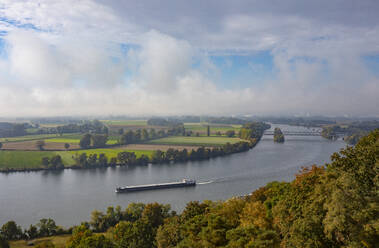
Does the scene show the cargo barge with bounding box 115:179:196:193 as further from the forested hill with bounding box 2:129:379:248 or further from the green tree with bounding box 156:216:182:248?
the green tree with bounding box 156:216:182:248

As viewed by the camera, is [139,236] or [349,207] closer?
[349,207]

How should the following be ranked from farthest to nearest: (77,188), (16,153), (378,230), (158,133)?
(158,133)
(16,153)
(77,188)
(378,230)

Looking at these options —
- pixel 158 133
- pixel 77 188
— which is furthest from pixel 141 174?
pixel 158 133

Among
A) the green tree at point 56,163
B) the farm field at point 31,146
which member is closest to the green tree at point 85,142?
the farm field at point 31,146

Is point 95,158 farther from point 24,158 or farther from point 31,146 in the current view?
point 31,146

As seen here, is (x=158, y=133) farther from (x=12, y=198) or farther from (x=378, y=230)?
(x=378, y=230)

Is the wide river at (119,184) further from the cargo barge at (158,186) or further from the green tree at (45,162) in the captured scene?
the green tree at (45,162)

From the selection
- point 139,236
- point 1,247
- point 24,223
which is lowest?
point 24,223
